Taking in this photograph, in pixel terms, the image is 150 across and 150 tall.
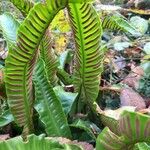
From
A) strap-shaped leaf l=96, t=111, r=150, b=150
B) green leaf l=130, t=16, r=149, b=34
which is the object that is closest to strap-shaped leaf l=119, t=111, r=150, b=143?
strap-shaped leaf l=96, t=111, r=150, b=150

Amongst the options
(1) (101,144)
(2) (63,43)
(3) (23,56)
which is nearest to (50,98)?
(3) (23,56)

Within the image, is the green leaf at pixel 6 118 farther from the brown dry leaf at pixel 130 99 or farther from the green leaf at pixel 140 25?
the green leaf at pixel 140 25

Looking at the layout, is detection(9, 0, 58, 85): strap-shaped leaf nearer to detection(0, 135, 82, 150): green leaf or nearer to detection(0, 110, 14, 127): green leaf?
detection(0, 110, 14, 127): green leaf

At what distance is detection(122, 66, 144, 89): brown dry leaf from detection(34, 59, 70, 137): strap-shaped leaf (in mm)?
423

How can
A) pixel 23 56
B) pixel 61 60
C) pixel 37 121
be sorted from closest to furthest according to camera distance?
1. pixel 23 56
2. pixel 37 121
3. pixel 61 60

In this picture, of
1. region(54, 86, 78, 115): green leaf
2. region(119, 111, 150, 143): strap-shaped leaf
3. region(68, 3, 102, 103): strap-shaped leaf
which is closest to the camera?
region(119, 111, 150, 143): strap-shaped leaf

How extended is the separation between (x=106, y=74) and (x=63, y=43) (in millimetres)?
266

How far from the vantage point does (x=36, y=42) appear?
4.07 ft

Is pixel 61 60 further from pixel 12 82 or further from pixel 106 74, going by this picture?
pixel 12 82

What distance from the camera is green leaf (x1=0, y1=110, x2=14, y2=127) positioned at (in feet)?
4.76

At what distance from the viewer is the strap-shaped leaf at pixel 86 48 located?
4.17 ft

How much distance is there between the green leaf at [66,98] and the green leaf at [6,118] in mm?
167

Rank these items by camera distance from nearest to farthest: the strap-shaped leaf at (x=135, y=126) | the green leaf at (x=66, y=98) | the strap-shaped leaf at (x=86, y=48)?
1. the strap-shaped leaf at (x=135, y=126)
2. the strap-shaped leaf at (x=86, y=48)
3. the green leaf at (x=66, y=98)

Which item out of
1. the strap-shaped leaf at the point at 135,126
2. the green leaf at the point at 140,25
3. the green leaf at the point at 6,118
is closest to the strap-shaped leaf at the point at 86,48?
the green leaf at the point at 6,118
